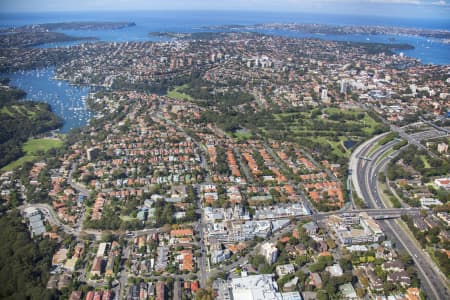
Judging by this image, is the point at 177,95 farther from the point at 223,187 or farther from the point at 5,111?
the point at 223,187

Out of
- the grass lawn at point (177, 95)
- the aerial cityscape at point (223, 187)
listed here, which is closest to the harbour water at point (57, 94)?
the aerial cityscape at point (223, 187)

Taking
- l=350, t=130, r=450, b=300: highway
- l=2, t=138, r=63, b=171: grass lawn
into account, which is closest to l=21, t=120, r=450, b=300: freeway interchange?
l=350, t=130, r=450, b=300: highway

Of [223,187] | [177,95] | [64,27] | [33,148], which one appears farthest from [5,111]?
[64,27]

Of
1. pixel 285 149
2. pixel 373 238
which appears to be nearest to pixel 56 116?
pixel 285 149

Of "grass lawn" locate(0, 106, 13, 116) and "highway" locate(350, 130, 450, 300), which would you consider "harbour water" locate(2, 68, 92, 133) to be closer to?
"grass lawn" locate(0, 106, 13, 116)

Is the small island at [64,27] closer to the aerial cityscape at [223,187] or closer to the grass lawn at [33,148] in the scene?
the aerial cityscape at [223,187]

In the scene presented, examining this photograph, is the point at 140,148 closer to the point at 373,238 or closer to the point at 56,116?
the point at 56,116

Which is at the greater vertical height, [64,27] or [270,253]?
[64,27]
